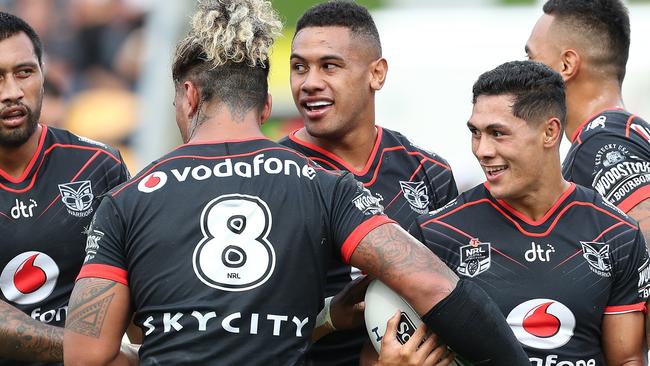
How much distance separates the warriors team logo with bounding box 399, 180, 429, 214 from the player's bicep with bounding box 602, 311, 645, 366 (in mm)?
1062

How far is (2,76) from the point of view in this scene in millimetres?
5469

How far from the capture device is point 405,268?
426 centimetres

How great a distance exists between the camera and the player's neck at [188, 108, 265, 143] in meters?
4.50

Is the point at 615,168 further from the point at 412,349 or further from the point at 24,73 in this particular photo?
the point at 24,73

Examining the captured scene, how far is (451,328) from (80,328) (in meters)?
1.43

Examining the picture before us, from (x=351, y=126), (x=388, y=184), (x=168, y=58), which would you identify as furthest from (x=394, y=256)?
(x=168, y=58)

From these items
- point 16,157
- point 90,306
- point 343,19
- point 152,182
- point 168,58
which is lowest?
point 90,306

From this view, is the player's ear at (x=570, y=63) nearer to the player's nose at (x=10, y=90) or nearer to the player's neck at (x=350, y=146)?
the player's neck at (x=350, y=146)

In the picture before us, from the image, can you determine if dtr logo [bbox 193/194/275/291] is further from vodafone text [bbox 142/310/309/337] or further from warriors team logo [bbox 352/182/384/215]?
warriors team logo [bbox 352/182/384/215]

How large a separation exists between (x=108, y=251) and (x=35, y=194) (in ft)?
4.35

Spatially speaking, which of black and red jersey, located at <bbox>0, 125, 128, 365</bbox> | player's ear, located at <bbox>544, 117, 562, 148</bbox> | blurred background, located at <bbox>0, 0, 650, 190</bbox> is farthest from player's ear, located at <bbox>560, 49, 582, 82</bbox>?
blurred background, located at <bbox>0, 0, 650, 190</bbox>

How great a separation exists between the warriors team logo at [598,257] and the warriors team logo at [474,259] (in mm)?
434

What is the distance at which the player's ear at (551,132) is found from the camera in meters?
5.10

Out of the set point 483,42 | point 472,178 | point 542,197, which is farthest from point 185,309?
point 483,42
